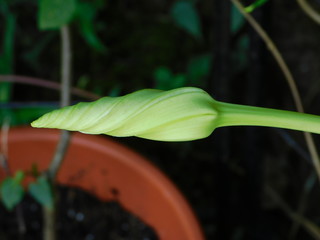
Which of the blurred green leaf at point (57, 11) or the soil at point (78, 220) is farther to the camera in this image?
the soil at point (78, 220)

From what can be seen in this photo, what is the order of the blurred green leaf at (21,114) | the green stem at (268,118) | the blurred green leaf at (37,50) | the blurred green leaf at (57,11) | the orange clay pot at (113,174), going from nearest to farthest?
1. the green stem at (268,118)
2. the blurred green leaf at (57,11)
3. the orange clay pot at (113,174)
4. the blurred green leaf at (21,114)
5. the blurred green leaf at (37,50)

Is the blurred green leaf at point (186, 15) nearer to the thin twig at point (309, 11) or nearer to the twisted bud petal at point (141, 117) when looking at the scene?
the thin twig at point (309, 11)

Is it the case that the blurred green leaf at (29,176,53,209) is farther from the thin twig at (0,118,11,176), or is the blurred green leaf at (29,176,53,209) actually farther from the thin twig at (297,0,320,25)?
the thin twig at (297,0,320,25)

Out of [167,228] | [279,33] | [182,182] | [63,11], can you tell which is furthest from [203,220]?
[63,11]

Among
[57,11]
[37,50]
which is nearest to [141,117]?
[57,11]

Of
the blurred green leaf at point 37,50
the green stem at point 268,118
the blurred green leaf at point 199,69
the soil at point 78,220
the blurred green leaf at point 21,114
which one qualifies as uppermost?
the blurred green leaf at point 37,50

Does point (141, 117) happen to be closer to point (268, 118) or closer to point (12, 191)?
point (268, 118)

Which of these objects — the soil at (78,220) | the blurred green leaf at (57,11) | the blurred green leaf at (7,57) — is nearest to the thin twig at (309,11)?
the blurred green leaf at (57,11)

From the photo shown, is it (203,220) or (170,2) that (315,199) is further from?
(170,2)
